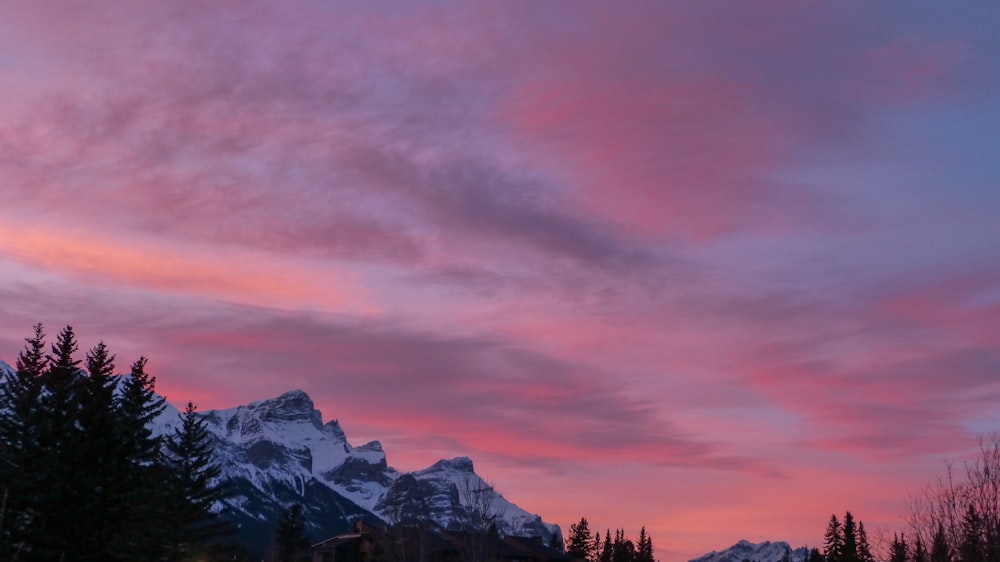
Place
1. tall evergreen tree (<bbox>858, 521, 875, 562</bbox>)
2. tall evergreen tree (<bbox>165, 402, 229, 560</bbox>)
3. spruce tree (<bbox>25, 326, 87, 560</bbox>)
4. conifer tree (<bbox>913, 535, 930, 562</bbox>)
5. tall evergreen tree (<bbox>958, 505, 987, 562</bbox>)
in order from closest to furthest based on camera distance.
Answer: tall evergreen tree (<bbox>958, 505, 987, 562</bbox>) → spruce tree (<bbox>25, 326, 87, 560</bbox>) → conifer tree (<bbox>913, 535, 930, 562</bbox>) → tall evergreen tree (<bbox>165, 402, 229, 560</bbox>) → tall evergreen tree (<bbox>858, 521, 875, 562</bbox>)

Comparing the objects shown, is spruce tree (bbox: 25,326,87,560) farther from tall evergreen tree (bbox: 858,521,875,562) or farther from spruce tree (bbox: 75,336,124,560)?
tall evergreen tree (bbox: 858,521,875,562)

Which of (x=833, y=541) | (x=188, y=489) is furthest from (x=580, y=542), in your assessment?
(x=188, y=489)

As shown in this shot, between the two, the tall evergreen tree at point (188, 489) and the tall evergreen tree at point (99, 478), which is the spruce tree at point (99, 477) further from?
the tall evergreen tree at point (188, 489)

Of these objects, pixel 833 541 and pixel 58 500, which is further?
pixel 833 541

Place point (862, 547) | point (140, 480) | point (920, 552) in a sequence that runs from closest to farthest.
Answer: point (140, 480) → point (920, 552) → point (862, 547)

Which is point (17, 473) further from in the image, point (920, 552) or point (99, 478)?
point (920, 552)

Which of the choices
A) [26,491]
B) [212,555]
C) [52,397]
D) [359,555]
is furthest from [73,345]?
[359,555]

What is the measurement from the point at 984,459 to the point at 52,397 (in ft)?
146

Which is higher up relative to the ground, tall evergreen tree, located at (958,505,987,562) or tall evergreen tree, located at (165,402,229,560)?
tall evergreen tree, located at (165,402,229,560)

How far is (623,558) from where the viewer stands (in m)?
172

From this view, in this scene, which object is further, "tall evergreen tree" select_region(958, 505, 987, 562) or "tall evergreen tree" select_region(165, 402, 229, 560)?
"tall evergreen tree" select_region(165, 402, 229, 560)

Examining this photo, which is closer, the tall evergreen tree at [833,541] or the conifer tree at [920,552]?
the conifer tree at [920,552]

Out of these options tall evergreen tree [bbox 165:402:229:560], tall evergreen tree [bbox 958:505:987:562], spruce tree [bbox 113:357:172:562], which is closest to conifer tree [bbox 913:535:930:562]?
tall evergreen tree [bbox 958:505:987:562]

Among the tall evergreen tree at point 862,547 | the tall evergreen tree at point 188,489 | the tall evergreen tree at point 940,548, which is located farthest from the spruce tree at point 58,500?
the tall evergreen tree at point 862,547
